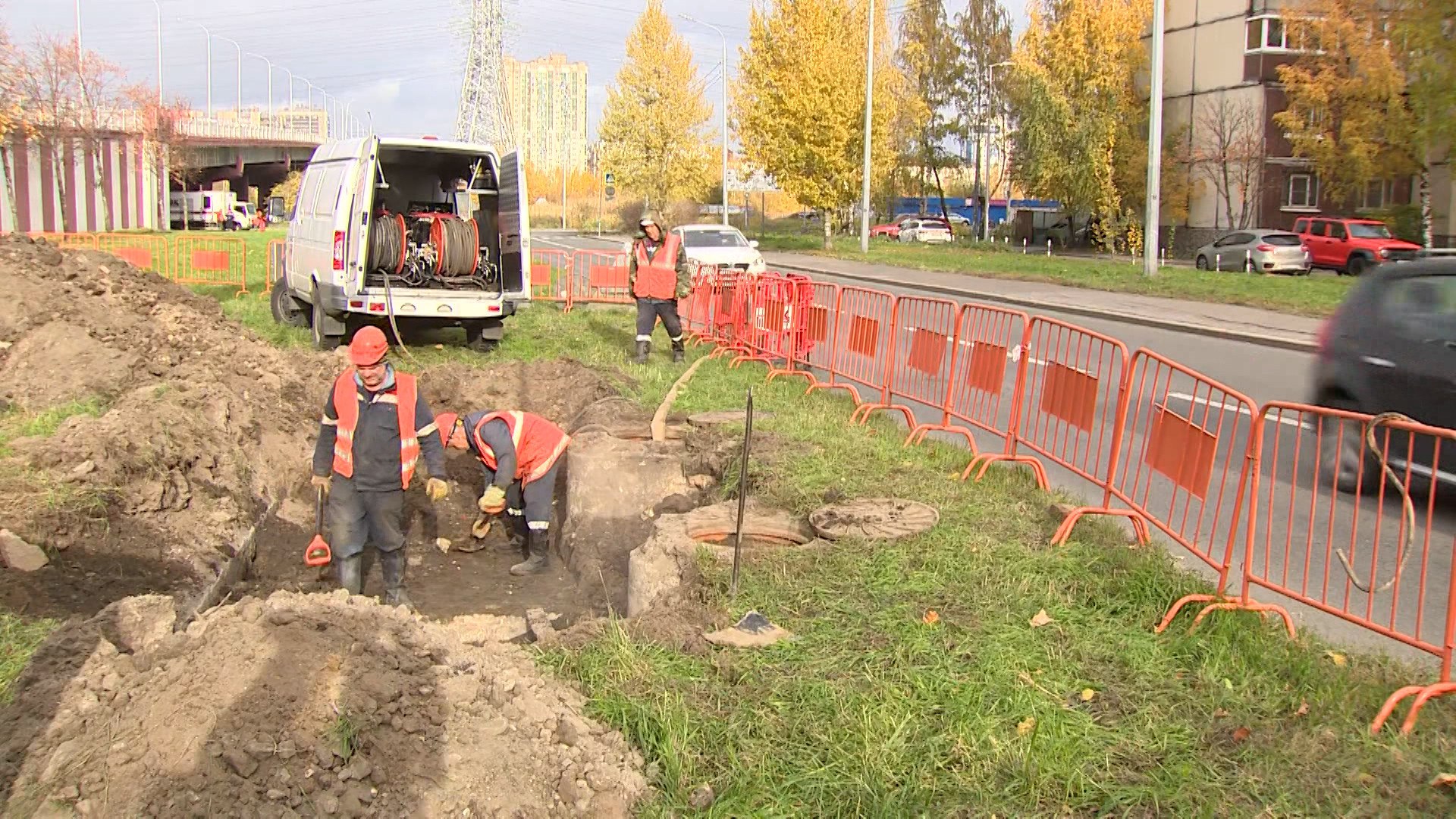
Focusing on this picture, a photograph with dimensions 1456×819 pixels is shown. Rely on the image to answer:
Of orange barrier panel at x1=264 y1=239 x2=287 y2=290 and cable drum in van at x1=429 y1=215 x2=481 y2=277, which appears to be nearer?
cable drum in van at x1=429 y1=215 x2=481 y2=277

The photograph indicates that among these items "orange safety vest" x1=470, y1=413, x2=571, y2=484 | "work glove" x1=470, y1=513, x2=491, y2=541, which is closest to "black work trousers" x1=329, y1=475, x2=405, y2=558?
"orange safety vest" x1=470, y1=413, x2=571, y2=484

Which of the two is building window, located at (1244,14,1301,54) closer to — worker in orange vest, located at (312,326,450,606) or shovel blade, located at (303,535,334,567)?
worker in orange vest, located at (312,326,450,606)

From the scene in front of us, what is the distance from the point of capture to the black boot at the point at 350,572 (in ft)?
21.8

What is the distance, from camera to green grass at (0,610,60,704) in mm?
4242

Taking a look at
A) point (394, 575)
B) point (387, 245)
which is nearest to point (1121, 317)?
point (387, 245)

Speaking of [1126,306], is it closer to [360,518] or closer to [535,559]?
[535,559]

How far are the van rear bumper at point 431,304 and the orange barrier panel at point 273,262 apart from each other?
6887mm

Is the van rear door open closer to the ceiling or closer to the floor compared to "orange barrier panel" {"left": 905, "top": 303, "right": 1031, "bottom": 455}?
closer to the ceiling

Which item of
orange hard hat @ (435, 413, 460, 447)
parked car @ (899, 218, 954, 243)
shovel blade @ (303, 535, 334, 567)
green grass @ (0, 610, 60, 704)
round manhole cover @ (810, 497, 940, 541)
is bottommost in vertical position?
shovel blade @ (303, 535, 334, 567)

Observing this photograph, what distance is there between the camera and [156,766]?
3.52 metres

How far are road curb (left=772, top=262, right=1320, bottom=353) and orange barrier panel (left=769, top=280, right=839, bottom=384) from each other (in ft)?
14.0

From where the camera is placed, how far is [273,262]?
23.0 meters

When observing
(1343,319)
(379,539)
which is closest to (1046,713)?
(379,539)

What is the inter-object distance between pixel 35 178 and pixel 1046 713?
5488 cm
